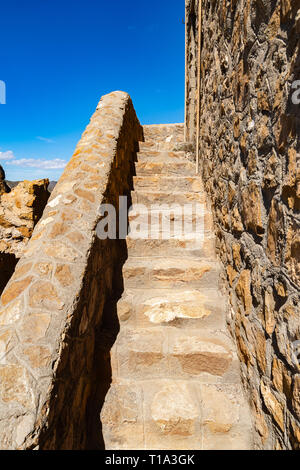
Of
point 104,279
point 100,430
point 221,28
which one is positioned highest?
point 221,28

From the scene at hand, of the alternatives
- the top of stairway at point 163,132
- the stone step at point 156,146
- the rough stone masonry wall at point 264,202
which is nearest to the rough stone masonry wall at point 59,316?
the rough stone masonry wall at point 264,202

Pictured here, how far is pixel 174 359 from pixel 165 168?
2755 millimetres

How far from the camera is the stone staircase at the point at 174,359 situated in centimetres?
161

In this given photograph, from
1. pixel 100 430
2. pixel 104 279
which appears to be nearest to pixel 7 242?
pixel 104 279

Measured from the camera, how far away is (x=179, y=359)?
1.86 metres

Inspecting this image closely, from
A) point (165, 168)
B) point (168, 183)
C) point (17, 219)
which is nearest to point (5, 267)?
point (17, 219)

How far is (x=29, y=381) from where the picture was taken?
1.17 meters

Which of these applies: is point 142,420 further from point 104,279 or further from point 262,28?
point 262,28

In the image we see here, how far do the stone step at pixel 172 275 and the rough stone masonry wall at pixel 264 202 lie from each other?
0.84 ft

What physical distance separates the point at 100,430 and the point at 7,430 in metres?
0.83

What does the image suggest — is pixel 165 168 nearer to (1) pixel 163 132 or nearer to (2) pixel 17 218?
(2) pixel 17 218

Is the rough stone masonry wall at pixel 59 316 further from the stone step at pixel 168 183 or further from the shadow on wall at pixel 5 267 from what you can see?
the shadow on wall at pixel 5 267

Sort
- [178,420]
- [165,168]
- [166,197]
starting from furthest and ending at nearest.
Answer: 1. [165,168]
2. [166,197]
3. [178,420]

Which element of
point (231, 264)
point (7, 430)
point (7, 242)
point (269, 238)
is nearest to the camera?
point (7, 430)
